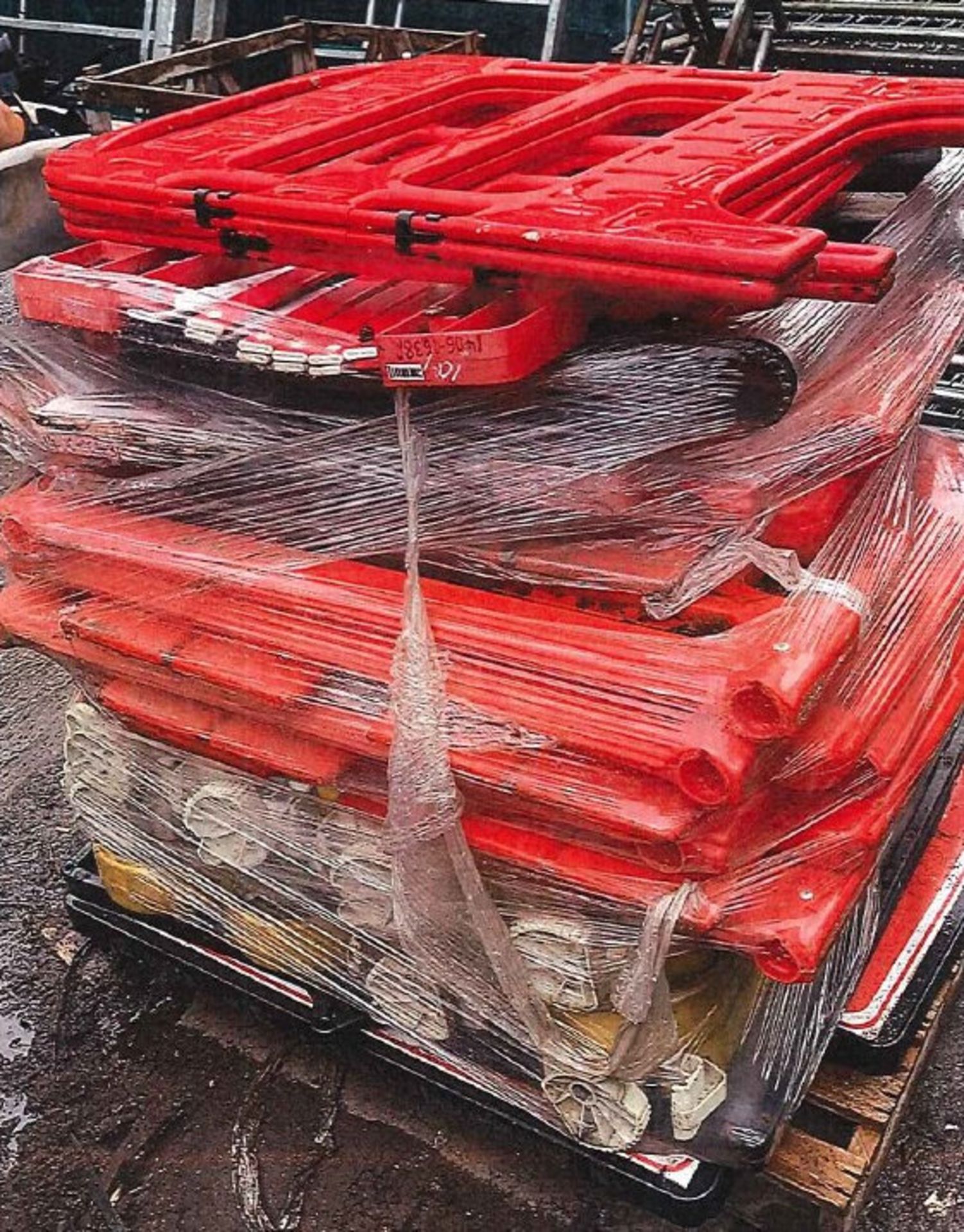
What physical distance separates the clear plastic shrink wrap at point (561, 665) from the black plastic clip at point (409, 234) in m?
0.19

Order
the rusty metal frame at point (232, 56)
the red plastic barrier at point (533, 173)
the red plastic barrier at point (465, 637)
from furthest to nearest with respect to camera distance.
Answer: the rusty metal frame at point (232, 56) → the red plastic barrier at point (465, 637) → the red plastic barrier at point (533, 173)

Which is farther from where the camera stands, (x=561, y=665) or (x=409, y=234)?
(x=561, y=665)

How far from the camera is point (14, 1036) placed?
7.20 feet

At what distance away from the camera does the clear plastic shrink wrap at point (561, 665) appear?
1.44m

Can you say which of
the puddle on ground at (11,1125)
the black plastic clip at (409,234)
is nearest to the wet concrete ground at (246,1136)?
the puddle on ground at (11,1125)

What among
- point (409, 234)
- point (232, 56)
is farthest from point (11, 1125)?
point (232, 56)

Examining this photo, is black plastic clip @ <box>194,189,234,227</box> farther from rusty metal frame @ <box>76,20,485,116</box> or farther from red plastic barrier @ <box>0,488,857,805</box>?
rusty metal frame @ <box>76,20,485,116</box>

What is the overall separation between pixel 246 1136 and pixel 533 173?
5.09ft

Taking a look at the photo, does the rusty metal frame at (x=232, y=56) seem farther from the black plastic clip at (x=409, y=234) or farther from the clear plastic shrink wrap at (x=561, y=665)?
the black plastic clip at (x=409, y=234)

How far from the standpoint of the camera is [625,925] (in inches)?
60.4

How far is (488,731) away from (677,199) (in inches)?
25.4

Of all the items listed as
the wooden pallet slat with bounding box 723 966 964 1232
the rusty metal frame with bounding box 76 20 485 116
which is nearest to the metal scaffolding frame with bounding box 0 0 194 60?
the rusty metal frame with bounding box 76 20 485 116

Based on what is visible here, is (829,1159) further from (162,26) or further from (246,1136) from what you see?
(162,26)

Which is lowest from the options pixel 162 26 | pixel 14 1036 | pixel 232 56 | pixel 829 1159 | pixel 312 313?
pixel 14 1036
